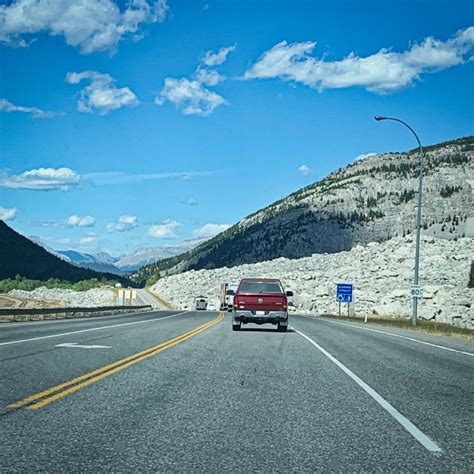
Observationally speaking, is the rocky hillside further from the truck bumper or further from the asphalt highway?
the asphalt highway

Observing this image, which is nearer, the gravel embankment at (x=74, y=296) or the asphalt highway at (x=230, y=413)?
the asphalt highway at (x=230, y=413)

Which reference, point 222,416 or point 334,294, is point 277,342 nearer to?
point 222,416

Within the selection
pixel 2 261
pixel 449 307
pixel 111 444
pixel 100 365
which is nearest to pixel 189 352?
pixel 100 365

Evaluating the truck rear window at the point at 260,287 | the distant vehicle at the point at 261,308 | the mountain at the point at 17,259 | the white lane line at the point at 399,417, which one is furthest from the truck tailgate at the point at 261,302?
the mountain at the point at 17,259

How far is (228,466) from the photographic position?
6.14 m

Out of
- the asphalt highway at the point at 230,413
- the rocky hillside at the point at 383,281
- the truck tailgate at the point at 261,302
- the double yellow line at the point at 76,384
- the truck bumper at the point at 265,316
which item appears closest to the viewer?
the asphalt highway at the point at 230,413

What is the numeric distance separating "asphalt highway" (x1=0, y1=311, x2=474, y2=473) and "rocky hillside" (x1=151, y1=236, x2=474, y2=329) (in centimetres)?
4424

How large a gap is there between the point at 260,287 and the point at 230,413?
795 inches

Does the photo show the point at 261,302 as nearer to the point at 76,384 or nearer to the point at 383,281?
the point at 76,384

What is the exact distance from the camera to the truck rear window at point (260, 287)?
28672 mm

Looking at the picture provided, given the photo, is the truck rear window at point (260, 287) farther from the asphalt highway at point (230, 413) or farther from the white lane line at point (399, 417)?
the white lane line at point (399, 417)

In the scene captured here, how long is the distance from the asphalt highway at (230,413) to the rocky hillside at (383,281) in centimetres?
4424

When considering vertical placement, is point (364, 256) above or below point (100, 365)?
above

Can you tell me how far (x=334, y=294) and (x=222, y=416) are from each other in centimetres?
8055
